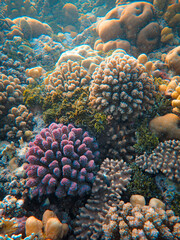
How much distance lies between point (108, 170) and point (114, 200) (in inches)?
21.9

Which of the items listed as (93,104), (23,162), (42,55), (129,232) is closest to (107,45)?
(42,55)

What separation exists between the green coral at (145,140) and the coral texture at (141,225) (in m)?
1.28

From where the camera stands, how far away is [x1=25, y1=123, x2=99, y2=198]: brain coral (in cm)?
256

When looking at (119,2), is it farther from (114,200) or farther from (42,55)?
(114,200)

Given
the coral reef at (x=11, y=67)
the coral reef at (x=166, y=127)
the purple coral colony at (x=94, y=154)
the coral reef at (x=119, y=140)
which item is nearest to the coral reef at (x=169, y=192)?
the purple coral colony at (x=94, y=154)

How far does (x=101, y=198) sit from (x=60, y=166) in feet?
3.38

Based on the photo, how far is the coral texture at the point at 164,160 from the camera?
8.93ft

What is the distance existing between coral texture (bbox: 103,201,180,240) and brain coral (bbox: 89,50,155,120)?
6.31ft

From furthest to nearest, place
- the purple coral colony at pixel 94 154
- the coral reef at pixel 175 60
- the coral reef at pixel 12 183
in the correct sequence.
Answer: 1. the coral reef at pixel 175 60
2. the coral reef at pixel 12 183
3. the purple coral colony at pixel 94 154

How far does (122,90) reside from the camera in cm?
329

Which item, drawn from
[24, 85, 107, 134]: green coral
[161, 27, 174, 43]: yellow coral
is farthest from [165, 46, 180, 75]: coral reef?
[24, 85, 107, 134]: green coral

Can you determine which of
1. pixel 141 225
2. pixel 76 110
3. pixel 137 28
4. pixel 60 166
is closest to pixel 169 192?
pixel 141 225

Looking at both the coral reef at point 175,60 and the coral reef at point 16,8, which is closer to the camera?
the coral reef at point 175,60

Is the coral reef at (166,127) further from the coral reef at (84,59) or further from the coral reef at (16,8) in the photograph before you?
the coral reef at (16,8)
